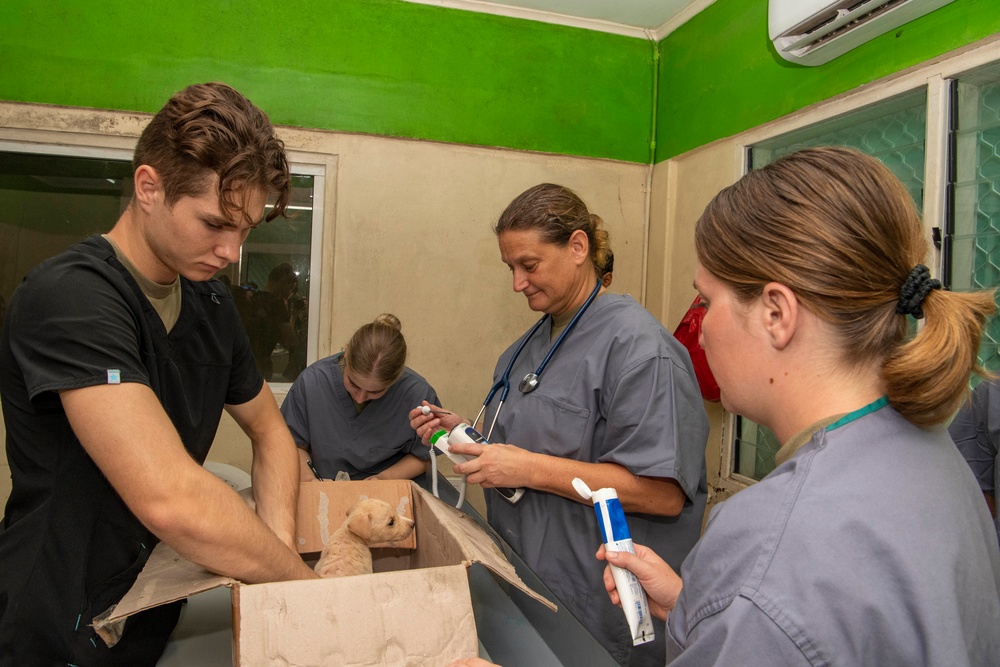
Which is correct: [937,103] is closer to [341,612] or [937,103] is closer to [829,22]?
[829,22]

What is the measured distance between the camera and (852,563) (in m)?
0.56

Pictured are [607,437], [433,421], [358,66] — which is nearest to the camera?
[607,437]

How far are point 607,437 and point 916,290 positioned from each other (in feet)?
2.84

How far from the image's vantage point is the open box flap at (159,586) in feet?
2.90

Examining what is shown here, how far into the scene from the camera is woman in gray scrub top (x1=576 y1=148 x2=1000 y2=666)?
561 millimetres

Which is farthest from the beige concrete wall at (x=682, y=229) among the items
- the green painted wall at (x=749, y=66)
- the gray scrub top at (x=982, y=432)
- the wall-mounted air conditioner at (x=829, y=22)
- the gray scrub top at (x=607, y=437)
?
the gray scrub top at (x=607, y=437)

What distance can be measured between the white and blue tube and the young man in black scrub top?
0.51 metres

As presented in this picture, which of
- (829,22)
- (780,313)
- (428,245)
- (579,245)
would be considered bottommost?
(780,313)

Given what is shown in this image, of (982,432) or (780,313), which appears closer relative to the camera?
(780,313)

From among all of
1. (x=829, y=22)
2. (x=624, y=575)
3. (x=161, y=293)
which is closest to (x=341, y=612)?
(x=624, y=575)

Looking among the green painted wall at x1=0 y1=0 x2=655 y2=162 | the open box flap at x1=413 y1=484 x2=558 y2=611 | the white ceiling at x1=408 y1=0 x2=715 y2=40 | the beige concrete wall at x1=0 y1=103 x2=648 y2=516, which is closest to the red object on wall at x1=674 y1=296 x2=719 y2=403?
the beige concrete wall at x1=0 y1=103 x2=648 y2=516

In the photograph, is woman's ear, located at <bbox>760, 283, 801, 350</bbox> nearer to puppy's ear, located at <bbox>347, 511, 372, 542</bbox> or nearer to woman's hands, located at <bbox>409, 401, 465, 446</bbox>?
puppy's ear, located at <bbox>347, 511, 372, 542</bbox>

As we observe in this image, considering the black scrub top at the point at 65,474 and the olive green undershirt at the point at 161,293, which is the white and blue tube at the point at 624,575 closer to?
the black scrub top at the point at 65,474

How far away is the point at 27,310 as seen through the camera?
0.94 meters
